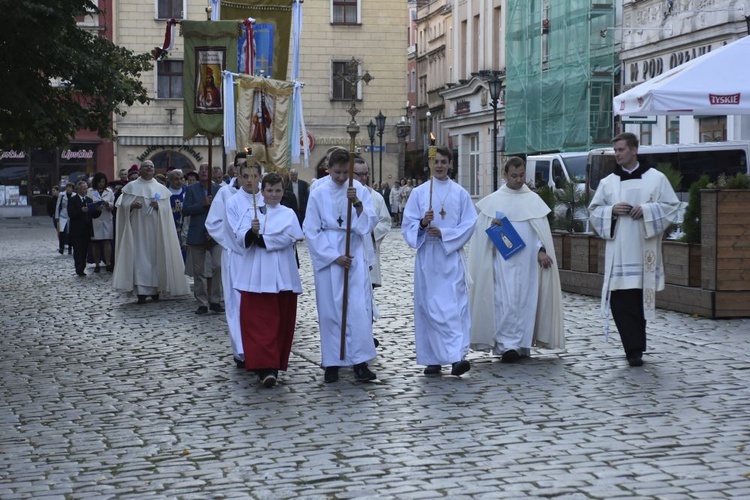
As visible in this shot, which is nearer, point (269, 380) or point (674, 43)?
point (269, 380)

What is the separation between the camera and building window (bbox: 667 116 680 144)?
117 feet

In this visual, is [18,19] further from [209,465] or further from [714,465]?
[714,465]

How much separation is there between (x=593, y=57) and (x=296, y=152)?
22.7 metres

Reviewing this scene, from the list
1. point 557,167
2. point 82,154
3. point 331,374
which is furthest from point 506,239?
point 82,154

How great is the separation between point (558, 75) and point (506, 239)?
1339 inches

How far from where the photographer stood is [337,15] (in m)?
61.3

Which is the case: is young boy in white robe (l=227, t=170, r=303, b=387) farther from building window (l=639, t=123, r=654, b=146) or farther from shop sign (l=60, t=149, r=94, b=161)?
shop sign (l=60, t=149, r=94, b=161)

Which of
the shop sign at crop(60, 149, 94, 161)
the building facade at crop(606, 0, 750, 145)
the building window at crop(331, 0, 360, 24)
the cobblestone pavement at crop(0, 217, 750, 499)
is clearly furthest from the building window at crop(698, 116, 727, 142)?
the shop sign at crop(60, 149, 94, 161)

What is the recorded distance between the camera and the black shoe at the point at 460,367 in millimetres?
10992

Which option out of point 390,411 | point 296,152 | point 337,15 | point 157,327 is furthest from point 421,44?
point 390,411

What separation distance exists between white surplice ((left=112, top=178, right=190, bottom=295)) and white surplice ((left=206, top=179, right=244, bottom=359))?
5491 millimetres

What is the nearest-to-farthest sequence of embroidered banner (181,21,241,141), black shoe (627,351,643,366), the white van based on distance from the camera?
black shoe (627,351,643,366) → embroidered banner (181,21,241,141) → the white van

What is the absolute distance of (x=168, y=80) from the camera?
199ft

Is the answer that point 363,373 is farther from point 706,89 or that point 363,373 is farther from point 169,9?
point 169,9
